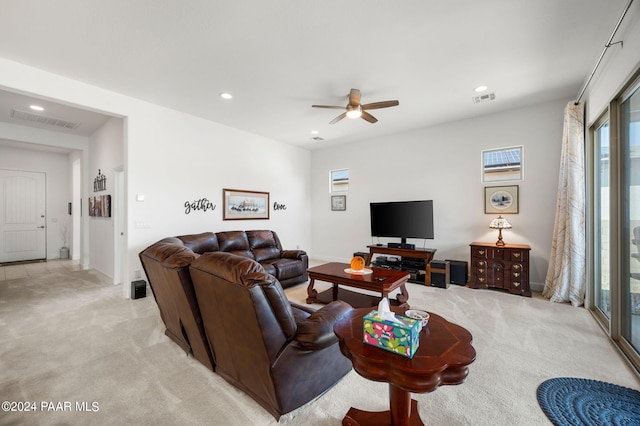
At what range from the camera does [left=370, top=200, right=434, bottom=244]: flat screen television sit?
4.97 m


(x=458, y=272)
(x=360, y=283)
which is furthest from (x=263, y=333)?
(x=458, y=272)

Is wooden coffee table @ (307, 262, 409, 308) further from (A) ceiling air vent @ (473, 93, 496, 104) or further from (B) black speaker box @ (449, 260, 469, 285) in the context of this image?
(A) ceiling air vent @ (473, 93, 496, 104)

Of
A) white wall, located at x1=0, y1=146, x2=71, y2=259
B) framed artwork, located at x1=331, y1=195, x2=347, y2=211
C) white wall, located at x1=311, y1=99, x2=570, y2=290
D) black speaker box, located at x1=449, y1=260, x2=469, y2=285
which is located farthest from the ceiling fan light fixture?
white wall, located at x1=0, y1=146, x2=71, y2=259

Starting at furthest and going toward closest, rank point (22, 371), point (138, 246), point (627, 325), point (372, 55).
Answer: point (138, 246) < point (372, 55) < point (627, 325) < point (22, 371)

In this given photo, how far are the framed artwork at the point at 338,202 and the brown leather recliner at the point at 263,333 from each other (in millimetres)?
4853

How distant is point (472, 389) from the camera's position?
1.94 m

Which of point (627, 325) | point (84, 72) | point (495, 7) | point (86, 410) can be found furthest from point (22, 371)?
point (627, 325)

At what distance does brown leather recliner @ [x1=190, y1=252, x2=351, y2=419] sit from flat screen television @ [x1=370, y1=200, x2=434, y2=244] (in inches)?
141

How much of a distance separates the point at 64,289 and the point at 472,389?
18.9ft

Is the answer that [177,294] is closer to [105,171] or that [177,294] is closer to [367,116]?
[367,116]

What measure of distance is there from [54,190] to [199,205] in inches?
208

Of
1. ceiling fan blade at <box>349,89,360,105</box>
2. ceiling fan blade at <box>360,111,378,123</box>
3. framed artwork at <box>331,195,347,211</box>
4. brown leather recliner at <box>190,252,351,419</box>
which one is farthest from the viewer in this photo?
framed artwork at <box>331,195,347,211</box>

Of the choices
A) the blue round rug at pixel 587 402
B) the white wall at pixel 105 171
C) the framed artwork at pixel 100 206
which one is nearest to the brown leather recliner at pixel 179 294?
the blue round rug at pixel 587 402

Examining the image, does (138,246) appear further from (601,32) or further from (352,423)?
(601,32)
